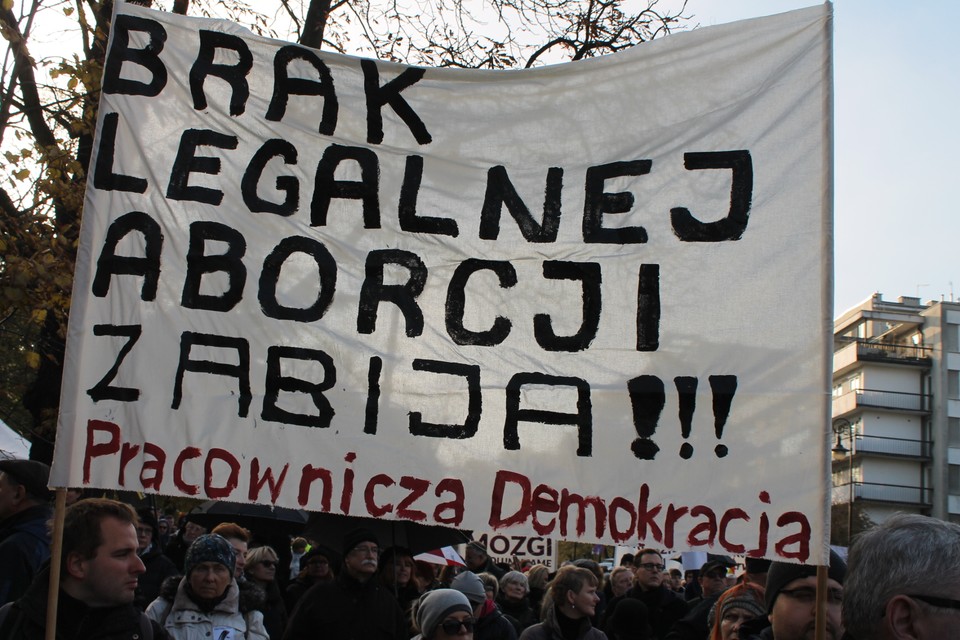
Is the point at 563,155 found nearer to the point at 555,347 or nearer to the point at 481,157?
the point at 481,157

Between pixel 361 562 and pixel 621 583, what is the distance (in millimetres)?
5734

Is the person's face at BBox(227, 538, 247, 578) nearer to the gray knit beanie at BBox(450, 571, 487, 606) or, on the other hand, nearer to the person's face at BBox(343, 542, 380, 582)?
the person's face at BBox(343, 542, 380, 582)

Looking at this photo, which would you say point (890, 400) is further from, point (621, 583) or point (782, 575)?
point (782, 575)

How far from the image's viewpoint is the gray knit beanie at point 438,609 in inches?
220

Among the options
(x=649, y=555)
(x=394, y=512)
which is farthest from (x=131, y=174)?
(x=649, y=555)

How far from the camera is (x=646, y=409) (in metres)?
4.26

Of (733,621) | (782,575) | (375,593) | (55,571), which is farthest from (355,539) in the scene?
(782,575)

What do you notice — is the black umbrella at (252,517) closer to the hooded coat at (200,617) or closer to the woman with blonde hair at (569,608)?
the woman with blonde hair at (569,608)

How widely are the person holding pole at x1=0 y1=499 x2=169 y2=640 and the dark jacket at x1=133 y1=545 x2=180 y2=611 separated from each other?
418cm

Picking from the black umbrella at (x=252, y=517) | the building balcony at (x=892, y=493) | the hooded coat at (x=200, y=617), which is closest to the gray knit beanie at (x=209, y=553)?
the hooded coat at (x=200, y=617)

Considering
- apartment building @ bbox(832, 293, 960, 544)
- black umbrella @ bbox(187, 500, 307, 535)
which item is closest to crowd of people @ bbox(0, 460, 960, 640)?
black umbrella @ bbox(187, 500, 307, 535)

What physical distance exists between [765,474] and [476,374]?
45.6 inches

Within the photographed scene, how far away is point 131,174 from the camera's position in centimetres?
454

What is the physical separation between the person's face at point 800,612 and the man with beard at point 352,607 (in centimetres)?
354
